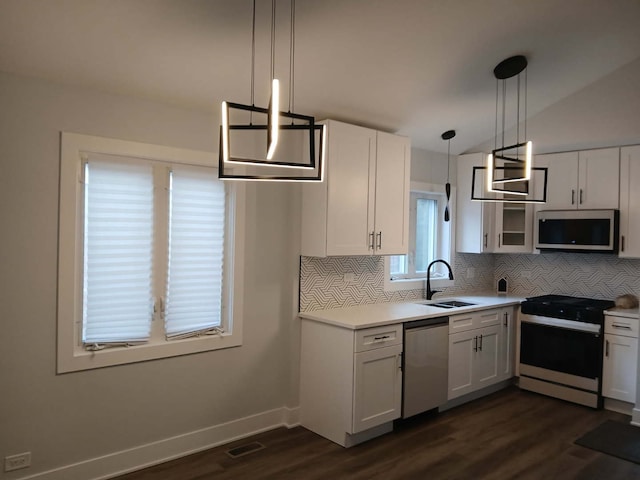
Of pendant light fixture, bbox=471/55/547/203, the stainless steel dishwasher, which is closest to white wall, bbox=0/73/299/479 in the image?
the stainless steel dishwasher

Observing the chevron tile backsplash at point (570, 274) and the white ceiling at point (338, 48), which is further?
the chevron tile backsplash at point (570, 274)

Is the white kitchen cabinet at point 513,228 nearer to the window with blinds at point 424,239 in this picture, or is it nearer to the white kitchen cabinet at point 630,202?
the window with blinds at point 424,239

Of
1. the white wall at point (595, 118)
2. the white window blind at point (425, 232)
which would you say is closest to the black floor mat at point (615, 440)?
the white window blind at point (425, 232)

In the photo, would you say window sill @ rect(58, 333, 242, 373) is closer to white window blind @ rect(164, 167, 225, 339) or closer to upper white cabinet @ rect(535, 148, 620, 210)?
white window blind @ rect(164, 167, 225, 339)

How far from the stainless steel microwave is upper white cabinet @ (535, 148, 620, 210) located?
0.12 metres

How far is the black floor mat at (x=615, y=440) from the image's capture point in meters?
3.46

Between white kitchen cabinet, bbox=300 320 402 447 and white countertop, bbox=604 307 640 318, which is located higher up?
white countertop, bbox=604 307 640 318

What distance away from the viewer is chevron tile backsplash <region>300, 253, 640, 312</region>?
13.1 ft

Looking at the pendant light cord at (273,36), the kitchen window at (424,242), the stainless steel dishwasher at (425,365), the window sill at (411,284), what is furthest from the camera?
the kitchen window at (424,242)

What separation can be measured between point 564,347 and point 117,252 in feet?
13.0

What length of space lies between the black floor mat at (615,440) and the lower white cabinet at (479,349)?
965 mm

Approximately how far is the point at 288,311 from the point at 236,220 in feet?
2.81

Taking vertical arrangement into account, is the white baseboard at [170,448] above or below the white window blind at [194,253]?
below

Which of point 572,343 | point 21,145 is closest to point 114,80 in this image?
point 21,145
